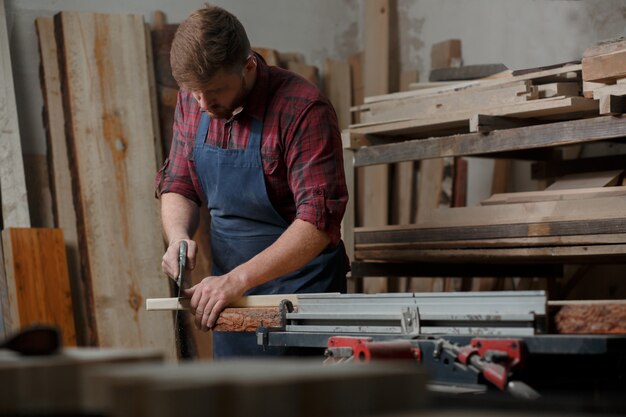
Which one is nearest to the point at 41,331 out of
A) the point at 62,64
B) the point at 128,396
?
the point at 128,396

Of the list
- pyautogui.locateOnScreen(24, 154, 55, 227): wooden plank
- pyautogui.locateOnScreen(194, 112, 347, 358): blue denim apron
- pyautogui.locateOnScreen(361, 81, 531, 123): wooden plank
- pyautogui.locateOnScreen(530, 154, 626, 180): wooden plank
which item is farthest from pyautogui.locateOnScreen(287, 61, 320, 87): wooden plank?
pyautogui.locateOnScreen(194, 112, 347, 358): blue denim apron

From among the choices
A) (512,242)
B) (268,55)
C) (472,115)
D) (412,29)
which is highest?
(412,29)

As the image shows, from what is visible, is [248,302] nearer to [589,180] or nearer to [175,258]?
[175,258]

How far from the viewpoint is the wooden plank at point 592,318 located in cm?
231

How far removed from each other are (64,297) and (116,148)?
0.90 meters

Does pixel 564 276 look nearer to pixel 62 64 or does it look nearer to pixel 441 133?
pixel 441 133

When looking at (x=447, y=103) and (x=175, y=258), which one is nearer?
(x=175, y=258)

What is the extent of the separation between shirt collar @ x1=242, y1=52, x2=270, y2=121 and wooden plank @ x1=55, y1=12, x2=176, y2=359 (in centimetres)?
198

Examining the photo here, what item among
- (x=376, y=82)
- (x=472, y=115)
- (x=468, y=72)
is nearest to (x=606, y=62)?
(x=472, y=115)

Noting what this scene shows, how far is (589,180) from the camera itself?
480 cm

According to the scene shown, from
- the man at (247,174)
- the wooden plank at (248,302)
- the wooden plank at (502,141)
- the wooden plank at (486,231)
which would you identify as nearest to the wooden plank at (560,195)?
the wooden plank at (486,231)

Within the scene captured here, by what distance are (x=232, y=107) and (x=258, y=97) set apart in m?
0.11

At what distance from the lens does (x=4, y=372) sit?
1.16 m

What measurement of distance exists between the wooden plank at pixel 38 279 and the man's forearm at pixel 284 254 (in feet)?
6.76
